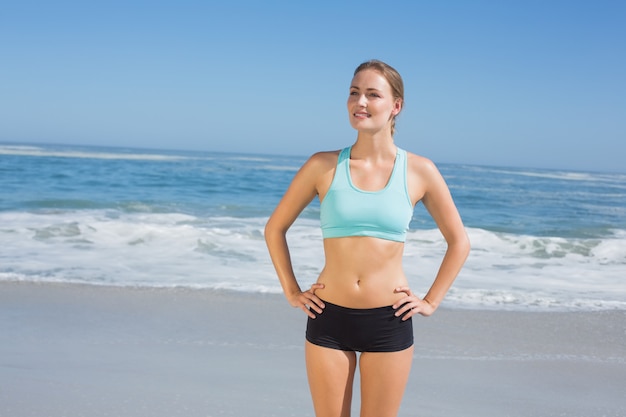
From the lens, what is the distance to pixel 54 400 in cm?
412

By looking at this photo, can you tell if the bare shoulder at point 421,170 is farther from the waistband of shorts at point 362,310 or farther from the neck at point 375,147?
the waistband of shorts at point 362,310

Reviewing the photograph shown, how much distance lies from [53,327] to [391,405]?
3.92m

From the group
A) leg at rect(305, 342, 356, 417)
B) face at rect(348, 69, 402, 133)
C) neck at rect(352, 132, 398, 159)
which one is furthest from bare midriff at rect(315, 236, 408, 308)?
face at rect(348, 69, 402, 133)

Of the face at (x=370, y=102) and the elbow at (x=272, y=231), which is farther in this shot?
the elbow at (x=272, y=231)

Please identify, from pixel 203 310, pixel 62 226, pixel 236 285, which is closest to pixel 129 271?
pixel 236 285

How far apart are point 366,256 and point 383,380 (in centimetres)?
46

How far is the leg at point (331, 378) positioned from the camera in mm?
2518

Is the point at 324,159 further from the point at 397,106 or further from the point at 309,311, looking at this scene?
the point at 309,311

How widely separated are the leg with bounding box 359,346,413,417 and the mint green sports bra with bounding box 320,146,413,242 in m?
0.44

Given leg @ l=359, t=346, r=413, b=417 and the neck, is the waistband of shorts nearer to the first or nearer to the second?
leg @ l=359, t=346, r=413, b=417

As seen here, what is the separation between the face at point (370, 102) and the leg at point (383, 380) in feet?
2.75

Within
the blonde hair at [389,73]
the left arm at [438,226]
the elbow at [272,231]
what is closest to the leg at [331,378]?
the left arm at [438,226]

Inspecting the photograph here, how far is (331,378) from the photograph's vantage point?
251 cm

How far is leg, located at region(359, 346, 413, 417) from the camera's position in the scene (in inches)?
99.1
